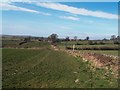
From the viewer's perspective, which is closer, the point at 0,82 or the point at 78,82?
the point at 0,82

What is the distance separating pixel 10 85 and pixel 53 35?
357 ft

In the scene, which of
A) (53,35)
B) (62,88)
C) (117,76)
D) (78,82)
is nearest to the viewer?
(62,88)

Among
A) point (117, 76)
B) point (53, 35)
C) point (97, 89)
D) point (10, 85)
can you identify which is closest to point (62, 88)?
point (97, 89)

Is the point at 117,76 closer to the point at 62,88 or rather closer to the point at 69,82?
the point at 69,82

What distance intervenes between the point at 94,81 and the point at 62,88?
9.15ft

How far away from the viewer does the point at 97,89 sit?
12.3 m

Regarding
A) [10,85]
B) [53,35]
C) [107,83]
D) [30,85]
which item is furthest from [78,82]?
[53,35]

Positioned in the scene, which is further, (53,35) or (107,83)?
(53,35)

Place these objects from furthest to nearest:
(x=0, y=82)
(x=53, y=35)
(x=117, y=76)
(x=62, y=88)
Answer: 1. (x=53, y=35)
2. (x=117, y=76)
3. (x=0, y=82)
4. (x=62, y=88)

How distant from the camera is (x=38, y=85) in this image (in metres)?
13.0

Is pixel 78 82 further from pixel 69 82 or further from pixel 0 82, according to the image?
pixel 0 82

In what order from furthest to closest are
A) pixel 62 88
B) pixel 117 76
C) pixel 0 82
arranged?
pixel 117 76 < pixel 0 82 < pixel 62 88

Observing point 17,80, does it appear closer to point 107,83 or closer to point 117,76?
point 107,83

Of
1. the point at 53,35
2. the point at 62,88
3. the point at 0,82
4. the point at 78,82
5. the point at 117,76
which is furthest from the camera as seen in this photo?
the point at 53,35
